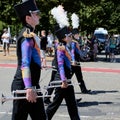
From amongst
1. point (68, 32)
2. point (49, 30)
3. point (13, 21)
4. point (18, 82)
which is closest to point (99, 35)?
point (49, 30)

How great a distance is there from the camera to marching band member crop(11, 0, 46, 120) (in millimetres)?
5160

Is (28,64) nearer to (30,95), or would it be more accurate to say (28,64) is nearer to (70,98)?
(30,95)

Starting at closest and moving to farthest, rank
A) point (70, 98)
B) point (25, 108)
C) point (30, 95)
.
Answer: point (30, 95) → point (25, 108) → point (70, 98)

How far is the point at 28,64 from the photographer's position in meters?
5.18

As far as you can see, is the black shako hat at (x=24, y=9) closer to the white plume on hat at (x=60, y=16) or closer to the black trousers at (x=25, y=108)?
the black trousers at (x=25, y=108)

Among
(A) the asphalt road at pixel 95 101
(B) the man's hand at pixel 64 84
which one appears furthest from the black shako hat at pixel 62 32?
(A) the asphalt road at pixel 95 101

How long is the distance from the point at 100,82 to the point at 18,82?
967cm

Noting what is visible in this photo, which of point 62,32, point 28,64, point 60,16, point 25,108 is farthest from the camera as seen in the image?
point 60,16

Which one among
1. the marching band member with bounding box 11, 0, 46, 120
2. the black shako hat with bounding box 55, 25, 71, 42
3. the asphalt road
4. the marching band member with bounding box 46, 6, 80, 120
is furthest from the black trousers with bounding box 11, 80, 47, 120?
Result: the asphalt road

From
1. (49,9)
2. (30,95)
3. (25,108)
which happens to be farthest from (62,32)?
(49,9)

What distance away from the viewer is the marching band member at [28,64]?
203 inches

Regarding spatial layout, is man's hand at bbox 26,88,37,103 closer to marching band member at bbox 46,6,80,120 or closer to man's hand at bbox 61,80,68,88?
man's hand at bbox 61,80,68,88

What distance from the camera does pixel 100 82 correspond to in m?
14.8

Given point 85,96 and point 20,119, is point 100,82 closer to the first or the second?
point 85,96
